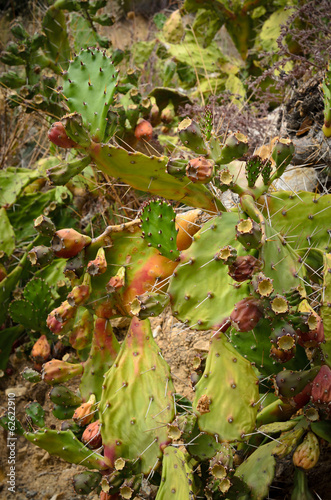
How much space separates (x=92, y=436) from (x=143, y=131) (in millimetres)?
1443

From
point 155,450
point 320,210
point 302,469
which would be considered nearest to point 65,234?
point 155,450

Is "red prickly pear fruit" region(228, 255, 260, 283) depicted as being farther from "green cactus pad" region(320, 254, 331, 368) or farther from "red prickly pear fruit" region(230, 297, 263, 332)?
"green cactus pad" region(320, 254, 331, 368)

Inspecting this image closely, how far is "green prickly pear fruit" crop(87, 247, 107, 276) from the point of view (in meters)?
1.39

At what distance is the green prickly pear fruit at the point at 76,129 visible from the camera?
1.36 metres

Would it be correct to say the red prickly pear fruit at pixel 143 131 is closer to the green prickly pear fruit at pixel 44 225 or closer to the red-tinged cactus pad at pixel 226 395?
the green prickly pear fruit at pixel 44 225

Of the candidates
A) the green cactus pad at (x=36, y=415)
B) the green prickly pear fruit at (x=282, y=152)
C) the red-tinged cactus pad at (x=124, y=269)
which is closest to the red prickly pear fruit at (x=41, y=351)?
the green cactus pad at (x=36, y=415)

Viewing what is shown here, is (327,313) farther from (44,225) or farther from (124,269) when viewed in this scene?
(44,225)

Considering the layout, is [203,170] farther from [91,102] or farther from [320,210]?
[91,102]

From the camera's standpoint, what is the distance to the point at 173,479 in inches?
47.2

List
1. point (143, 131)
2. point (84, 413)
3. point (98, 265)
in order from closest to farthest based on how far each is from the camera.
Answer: point (98, 265)
point (84, 413)
point (143, 131)

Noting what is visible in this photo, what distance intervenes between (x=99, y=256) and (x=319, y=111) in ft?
4.27

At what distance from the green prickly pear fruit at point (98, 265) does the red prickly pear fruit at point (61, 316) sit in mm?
177

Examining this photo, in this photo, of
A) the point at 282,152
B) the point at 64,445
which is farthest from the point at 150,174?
the point at 64,445

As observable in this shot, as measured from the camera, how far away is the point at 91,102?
59.9 inches
